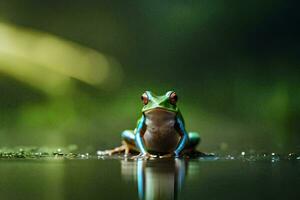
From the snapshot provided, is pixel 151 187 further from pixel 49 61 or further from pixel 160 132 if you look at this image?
pixel 49 61

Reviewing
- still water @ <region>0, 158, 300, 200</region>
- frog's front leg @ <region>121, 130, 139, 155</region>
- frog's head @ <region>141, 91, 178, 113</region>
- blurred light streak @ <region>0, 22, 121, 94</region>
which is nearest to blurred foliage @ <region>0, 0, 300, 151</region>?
blurred light streak @ <region>0, 22, 121, 94</region>

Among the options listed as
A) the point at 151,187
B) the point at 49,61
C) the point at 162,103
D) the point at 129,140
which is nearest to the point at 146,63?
the point at 49,61

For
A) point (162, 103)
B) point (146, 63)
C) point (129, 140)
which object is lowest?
point (129, 140)

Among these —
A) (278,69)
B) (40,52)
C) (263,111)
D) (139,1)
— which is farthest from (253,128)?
(40,52)

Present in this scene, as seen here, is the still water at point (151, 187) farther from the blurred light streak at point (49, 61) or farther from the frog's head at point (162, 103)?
the blurred light streak at point (49, 61)

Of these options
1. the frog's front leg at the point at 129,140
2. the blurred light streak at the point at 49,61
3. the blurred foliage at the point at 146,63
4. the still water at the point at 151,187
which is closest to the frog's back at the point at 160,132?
the frog's front leg at the point at 129,140

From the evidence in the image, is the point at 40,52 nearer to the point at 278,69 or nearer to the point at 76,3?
the point at 76,3
